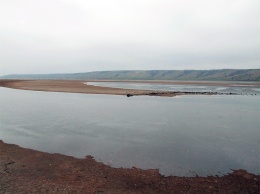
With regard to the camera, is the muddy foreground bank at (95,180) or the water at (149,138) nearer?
the muddy foreground bank at (95,180)

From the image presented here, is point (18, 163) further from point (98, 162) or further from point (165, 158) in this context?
point (165, 158)

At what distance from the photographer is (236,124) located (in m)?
23.5

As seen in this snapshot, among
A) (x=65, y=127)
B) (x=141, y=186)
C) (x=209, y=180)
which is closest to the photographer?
(x=141, y=186)

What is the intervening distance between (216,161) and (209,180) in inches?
112

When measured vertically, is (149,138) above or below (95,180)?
above

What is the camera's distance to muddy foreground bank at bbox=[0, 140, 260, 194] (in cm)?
1006

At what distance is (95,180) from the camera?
10.9 metres

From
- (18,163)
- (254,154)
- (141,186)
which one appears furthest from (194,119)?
(18,163)

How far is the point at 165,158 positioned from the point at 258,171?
4891 mm

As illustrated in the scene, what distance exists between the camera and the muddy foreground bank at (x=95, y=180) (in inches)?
396

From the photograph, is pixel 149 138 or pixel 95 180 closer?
pixel 95 180

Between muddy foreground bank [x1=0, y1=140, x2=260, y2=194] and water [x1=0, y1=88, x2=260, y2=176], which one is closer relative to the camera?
muddy foreground bank [x1=0, y1=140, x2=260, y2=194]

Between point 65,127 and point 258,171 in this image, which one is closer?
point 258,171

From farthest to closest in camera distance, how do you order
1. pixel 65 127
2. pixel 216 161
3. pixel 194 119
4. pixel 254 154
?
pixel 194 119
pixel 65 127
pixel 254 154
pixel 216 161
